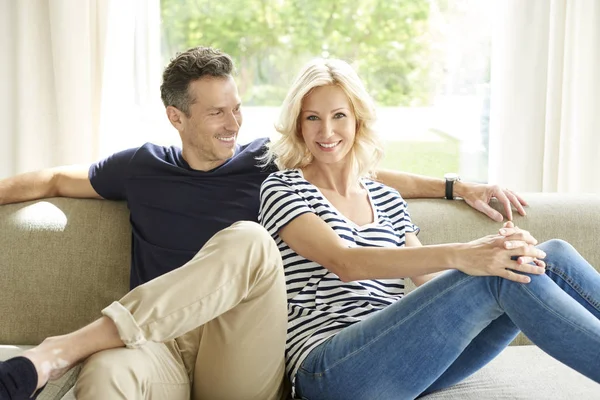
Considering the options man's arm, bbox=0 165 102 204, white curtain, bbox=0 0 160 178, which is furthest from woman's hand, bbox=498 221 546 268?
white curtain, bbox=0 0 160 178

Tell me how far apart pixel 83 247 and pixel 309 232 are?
2.61ft

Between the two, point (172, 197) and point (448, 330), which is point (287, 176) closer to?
point (172, 197)

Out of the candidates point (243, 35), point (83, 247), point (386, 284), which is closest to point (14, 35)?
point (243, 35)

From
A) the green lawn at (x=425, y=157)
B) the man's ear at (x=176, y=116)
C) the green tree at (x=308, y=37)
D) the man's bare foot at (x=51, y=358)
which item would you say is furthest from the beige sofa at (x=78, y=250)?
the green tree at (x=308, y=37)

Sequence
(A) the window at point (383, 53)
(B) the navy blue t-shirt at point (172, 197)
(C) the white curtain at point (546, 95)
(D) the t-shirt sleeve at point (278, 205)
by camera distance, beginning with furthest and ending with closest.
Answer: (A) the window at point (383, 53) < (C) the white curtain at point (546, 95) < (B) the navy blue t-shirt at point (172, 197) < (D) the t-shirt sleeve at point (278, 205)

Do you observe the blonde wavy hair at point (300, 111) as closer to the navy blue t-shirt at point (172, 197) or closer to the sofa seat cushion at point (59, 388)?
the navy blue t-shirt at point (172, 197)

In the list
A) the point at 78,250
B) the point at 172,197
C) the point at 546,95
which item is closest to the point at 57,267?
the point at 78,250

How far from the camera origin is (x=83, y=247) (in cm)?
246

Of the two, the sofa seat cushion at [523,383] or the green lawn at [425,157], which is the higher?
the green lawn at [425,157]

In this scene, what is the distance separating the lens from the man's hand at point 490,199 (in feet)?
8.29

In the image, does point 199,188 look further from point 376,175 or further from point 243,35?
point 243,35

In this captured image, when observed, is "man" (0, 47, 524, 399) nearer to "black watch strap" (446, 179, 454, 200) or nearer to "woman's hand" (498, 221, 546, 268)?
"black watch strap" (446, 179, 454, 200)

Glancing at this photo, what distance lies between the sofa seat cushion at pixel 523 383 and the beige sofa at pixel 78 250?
6 centimetres

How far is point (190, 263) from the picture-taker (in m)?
1.83
